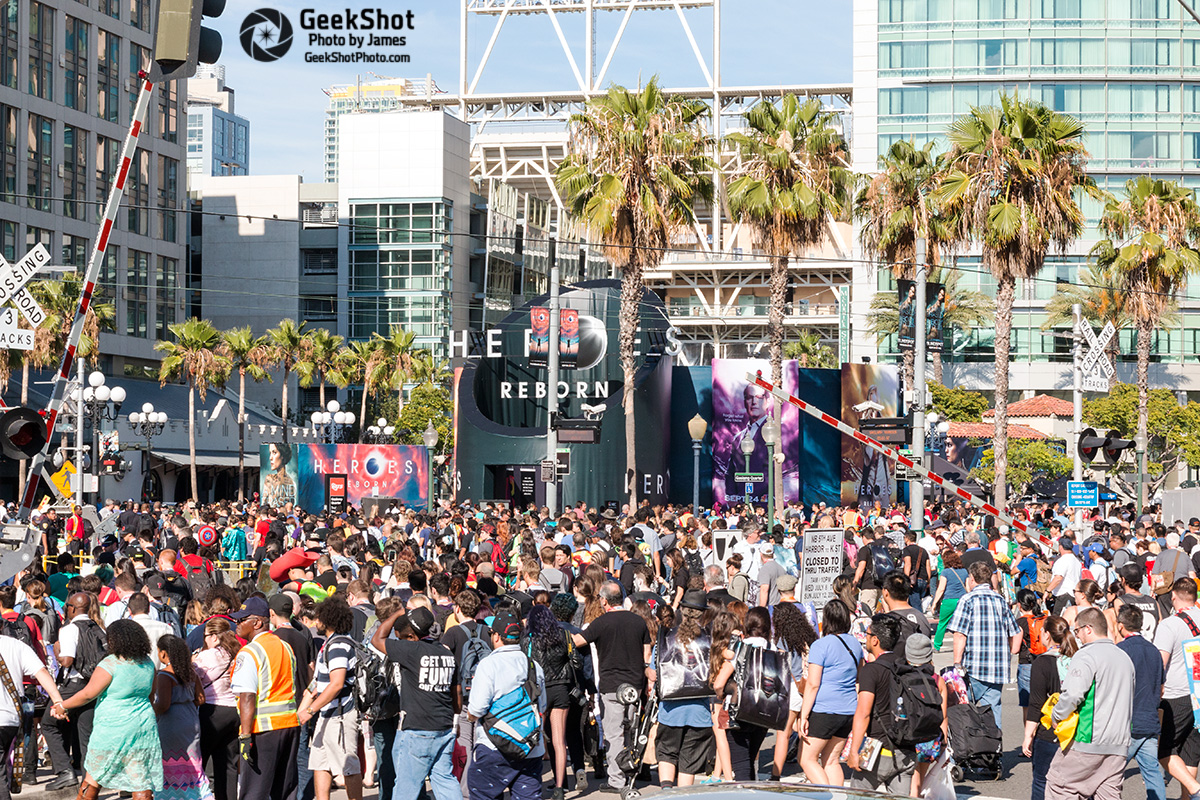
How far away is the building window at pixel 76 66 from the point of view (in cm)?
6569

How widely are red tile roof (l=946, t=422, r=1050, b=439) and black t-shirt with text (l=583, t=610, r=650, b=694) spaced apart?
4645 centimetres

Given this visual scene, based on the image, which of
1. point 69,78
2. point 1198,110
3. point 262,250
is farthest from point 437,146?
point 1198,110

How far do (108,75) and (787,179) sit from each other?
4613cm

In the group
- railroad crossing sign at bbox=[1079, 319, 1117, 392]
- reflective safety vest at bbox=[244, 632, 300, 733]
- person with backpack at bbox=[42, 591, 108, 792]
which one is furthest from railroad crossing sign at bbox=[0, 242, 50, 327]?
railroad crossing sign at bbox=[1079, 319, 1117, 392]

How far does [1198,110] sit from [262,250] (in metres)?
58.1

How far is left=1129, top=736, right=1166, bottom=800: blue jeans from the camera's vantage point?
9.51m

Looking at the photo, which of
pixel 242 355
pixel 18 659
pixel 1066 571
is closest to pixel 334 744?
pixel 18 659

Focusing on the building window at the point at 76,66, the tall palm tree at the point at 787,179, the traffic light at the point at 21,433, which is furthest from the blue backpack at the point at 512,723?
the building window at the point at 76,66

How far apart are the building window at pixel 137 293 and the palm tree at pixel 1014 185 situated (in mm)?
49864

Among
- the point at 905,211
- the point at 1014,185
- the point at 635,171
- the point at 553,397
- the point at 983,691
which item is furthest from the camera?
the point at 905,211

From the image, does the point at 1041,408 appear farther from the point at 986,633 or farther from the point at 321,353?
the point at 986,633

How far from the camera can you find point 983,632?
1148 cm

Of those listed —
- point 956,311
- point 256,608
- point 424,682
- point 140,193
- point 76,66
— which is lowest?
point 424,682

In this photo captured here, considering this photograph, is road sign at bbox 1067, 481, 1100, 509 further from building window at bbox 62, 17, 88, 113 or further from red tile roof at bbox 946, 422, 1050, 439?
building window at bbox 62, 17, 88, 113
